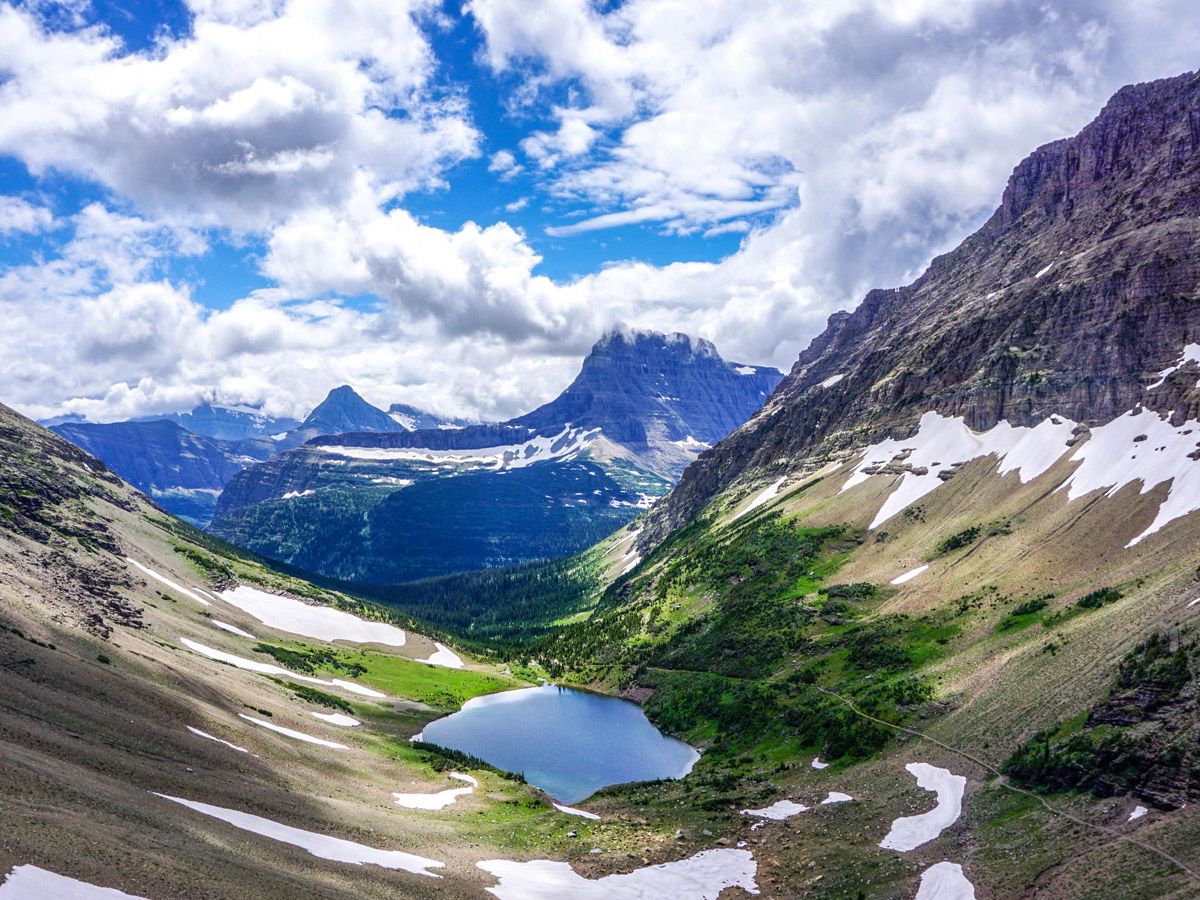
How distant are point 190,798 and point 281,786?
1154cm

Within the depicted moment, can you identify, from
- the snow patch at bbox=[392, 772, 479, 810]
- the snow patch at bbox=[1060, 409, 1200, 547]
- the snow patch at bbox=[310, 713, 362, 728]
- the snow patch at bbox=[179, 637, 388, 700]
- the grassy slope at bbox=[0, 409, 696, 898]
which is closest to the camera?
the grassy slope at bbox=[0, 409, 696, 898]

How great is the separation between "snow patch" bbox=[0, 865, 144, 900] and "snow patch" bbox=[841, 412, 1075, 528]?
143167 millimetres

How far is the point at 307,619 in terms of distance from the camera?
166 m

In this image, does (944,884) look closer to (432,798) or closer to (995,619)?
(432,798)

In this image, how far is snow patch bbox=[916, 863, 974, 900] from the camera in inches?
1673

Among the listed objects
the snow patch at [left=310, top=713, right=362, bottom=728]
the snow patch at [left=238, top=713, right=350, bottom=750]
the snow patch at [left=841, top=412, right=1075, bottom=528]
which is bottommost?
the snow patch at [left=238, top=713, right=350, bottom=750]

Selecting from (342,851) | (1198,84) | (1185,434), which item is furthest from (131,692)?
(1198,84)

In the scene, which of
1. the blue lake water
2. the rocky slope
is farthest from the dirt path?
the blue lake water

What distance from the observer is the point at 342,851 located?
44750 mm

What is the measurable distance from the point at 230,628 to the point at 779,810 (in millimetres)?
104381

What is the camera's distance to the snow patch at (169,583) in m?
137

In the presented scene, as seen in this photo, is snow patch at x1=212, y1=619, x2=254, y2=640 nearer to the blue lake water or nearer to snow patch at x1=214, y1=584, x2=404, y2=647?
snow patch at x1=214, y1=584, x2=404, y2=647

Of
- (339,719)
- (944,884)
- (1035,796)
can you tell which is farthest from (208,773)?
(1035,796)

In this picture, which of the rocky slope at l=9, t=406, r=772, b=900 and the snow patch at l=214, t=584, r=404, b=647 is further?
the snow patch at l=214, t=584, r=404, b=647
